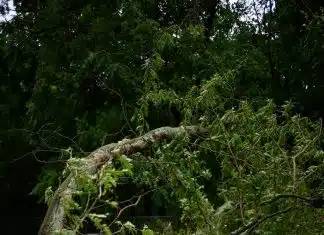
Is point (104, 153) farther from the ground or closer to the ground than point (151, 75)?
closer to the ground

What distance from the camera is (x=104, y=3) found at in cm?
862

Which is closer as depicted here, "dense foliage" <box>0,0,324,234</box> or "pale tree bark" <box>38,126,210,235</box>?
"pale tree bark" <box>38,126,210,235</box>

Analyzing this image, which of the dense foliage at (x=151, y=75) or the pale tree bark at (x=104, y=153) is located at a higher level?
the dense foliage at (x=151, y=75)

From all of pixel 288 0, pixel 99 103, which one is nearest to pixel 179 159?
pixel 99 103

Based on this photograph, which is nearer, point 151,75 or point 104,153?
point 104,153

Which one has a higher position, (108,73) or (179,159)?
(108,73)

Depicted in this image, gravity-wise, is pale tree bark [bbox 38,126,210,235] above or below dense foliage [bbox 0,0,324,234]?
below

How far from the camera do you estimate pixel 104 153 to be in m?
4.85

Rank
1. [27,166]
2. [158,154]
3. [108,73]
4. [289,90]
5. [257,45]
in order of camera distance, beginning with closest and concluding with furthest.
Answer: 1. [158,154]
2. [108,73]
3. [289,90]
4. [257,45]
5. [27,166]

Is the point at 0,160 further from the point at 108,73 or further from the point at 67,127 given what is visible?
the point at 108,73

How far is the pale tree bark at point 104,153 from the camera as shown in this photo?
145 inches

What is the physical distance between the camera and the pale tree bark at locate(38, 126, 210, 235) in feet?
12.1

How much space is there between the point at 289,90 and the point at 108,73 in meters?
2.99

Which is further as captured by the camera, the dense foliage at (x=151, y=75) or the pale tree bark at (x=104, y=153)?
the dense foliage at (x=151, y=75)
